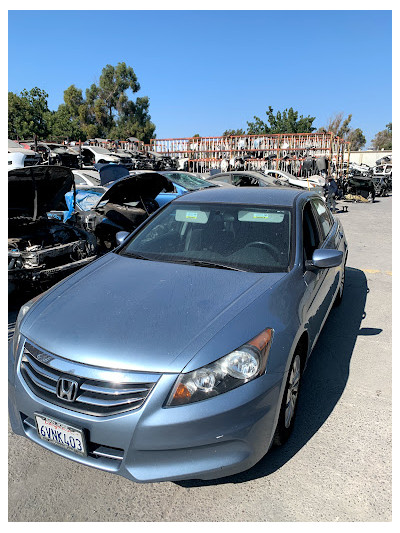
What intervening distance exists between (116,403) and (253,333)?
2.56 ft

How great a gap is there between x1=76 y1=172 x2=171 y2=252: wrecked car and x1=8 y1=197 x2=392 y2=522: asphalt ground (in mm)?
4623

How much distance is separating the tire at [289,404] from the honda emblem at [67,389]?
3.78 feet

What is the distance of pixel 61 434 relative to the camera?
6.79 feet

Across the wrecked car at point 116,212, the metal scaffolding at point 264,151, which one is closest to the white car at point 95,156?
the metal scaffolding at point 264,151

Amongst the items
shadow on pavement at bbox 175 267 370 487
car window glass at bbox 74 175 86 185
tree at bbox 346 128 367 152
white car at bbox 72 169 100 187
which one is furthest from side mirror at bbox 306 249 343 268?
tree at bbox 346 128 367 152

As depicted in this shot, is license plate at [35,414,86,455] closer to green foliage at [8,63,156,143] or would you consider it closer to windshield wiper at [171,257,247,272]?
windshield wiper at [171,257,247,272]

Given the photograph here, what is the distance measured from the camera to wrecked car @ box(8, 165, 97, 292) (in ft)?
15.9

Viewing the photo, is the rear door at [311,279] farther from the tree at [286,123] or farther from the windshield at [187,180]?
the tree at [286,123]

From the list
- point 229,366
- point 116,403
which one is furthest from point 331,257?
point 116,403

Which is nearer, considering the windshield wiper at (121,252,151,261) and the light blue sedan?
the light blue sedan

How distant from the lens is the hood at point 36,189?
4.95m

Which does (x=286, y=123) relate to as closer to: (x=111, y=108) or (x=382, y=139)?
(x=111, y=108)

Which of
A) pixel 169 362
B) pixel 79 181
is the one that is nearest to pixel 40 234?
pixel 169 362
